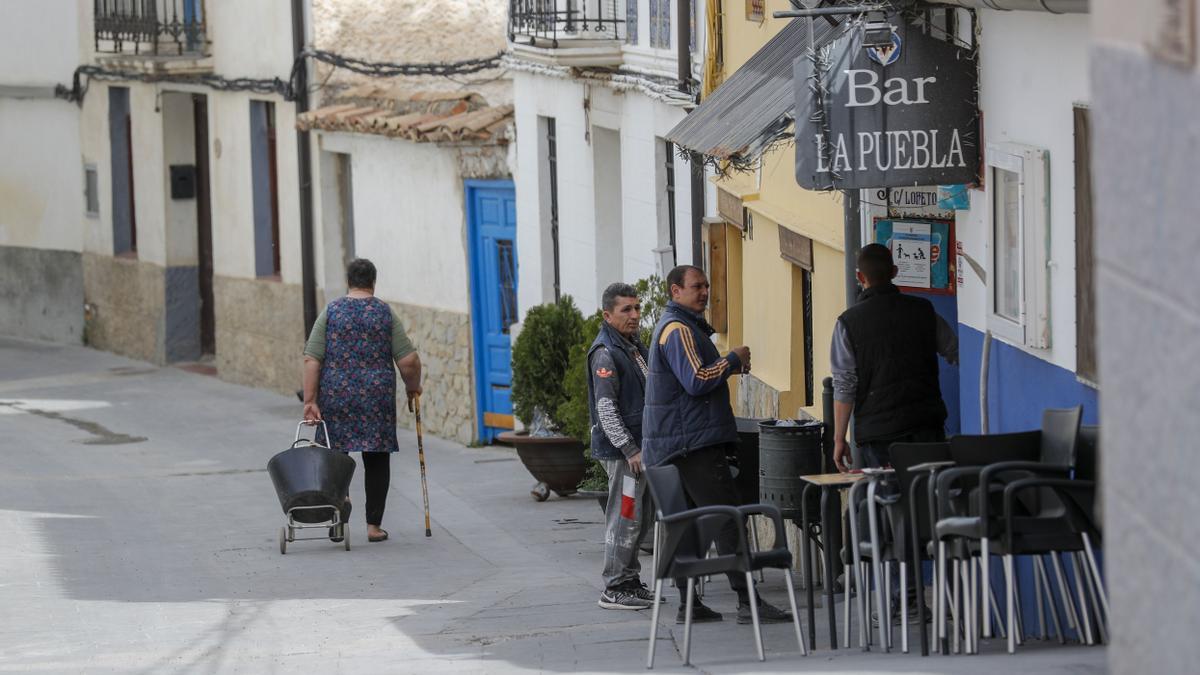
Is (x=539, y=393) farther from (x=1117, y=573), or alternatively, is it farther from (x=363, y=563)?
(x=1117, y=573)

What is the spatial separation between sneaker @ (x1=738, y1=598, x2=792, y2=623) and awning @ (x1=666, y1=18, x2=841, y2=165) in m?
2.17

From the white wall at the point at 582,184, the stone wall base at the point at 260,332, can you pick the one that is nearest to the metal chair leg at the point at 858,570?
the white wall at the point at 582,184

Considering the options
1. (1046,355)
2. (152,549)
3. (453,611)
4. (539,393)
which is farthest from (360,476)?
(1046,355)

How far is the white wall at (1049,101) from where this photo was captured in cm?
748

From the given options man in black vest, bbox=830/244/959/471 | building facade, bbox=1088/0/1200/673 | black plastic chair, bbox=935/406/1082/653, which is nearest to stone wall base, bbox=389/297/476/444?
man in black vest, bbox=830/244/959/471

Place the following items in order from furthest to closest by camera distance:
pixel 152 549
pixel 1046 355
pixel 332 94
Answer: pixel 332 94 < pixel 152 549 < pixel 1046 355

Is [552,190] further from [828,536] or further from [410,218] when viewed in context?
[828,536]

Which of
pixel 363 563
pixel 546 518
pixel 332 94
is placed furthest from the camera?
pixel 332 94

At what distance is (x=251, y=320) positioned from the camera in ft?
75.0

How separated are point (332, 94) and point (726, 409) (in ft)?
41.1

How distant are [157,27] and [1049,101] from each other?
17.7m

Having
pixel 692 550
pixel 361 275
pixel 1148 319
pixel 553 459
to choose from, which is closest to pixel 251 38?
pixel 553 459

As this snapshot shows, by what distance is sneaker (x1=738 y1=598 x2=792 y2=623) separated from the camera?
8840 millimetres

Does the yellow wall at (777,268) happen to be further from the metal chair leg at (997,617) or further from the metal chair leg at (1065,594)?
the metal chair leg at (1065,594)
